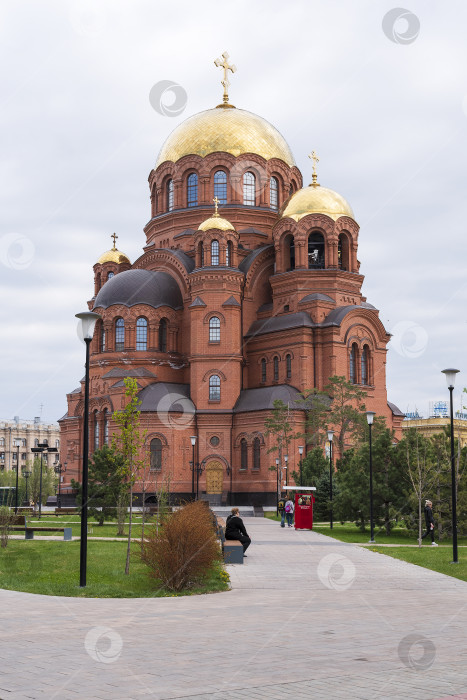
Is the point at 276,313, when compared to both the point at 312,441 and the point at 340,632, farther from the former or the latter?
the point at 340,632

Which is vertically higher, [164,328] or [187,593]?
[164,328]

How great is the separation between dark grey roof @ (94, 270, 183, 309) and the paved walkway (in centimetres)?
4146

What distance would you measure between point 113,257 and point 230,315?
16.6 m

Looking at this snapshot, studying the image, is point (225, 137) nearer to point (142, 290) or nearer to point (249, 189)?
point (249, 189)

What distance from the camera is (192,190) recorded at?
59.0m

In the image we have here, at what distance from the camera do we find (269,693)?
691 cm

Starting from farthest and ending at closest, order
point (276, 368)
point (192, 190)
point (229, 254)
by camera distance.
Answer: point (192, 190) → point (229, 254) → point (276, 368)

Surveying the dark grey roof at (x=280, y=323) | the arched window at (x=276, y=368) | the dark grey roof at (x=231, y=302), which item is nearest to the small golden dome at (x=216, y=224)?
the dark grey roof at (x=231, y=302)

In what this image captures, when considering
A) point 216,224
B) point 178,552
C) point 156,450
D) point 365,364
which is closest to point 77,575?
point 178,552

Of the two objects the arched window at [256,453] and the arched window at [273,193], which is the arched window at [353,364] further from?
the arched window at [273,193]

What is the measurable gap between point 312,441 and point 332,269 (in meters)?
11.6

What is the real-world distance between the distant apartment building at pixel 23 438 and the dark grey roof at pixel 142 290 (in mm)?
58346

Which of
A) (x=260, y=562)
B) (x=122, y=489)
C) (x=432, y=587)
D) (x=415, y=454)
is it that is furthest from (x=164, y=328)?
(x=432, y=587)

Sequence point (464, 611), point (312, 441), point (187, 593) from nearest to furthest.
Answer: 1. point (464, 611)
2. point (187, 593)
3. point (312, 441)
